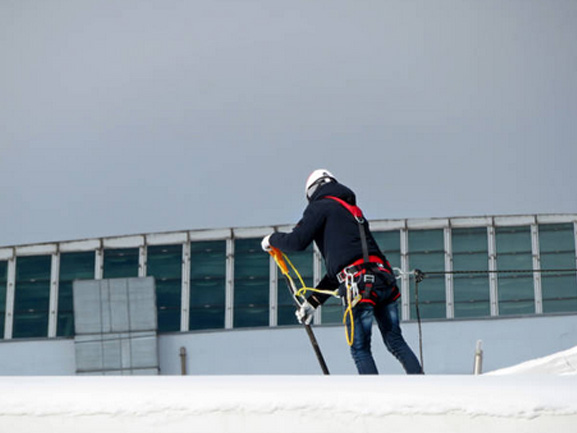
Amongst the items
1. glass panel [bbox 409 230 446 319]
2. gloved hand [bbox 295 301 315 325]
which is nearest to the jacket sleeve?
gloved hand [bbox 295 301 315 325]

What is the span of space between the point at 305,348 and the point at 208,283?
2856 mm

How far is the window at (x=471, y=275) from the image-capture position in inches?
1038

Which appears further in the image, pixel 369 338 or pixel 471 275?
pixel 471 275

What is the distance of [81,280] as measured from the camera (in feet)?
86.3

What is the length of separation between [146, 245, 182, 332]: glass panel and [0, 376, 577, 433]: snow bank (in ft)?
77.0

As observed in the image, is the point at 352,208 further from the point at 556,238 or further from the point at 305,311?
the point at 556,238

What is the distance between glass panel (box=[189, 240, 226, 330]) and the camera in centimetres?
2658

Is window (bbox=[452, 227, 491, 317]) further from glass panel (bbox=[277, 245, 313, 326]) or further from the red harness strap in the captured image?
the red harness strap

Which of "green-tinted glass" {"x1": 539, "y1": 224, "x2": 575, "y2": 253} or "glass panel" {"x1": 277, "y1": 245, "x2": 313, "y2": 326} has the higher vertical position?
"green-tinted glass" {"x1": 539, "y1": 224, "x2": 575, "y2": 253}

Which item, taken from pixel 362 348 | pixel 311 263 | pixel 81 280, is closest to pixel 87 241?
pixel 81 280

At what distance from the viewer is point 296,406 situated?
320cm

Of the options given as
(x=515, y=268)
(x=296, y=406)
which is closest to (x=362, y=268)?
(x=296, y=406)

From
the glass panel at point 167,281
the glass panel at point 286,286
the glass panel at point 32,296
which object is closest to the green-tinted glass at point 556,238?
the glass panel at point 286,286

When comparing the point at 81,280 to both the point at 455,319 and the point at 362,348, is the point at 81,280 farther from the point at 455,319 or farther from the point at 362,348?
the point at 362,348
